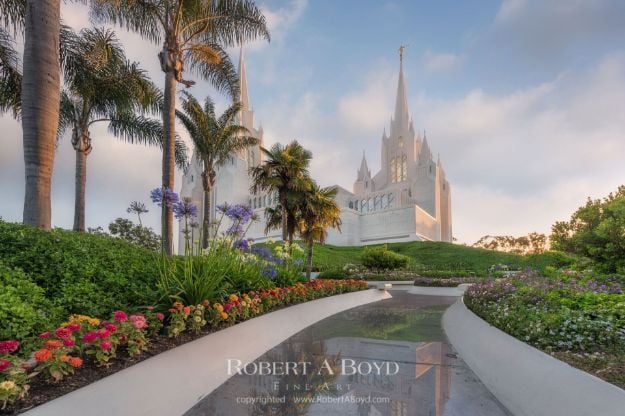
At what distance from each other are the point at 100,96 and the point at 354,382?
44.9 ft

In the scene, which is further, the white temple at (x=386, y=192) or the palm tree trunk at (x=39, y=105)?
the white temple at (x=386, y=192)

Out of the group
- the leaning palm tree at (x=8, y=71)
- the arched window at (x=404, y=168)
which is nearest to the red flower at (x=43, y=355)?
the leaning palm tree at (x=8, y=71)

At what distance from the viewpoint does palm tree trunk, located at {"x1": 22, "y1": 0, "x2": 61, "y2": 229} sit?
6695 mm

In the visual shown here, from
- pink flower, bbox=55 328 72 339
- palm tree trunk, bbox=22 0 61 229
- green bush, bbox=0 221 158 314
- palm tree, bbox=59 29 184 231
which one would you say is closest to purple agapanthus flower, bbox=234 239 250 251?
green bush, bbox=0 221 158 314

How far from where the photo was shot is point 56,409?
2.46 meters

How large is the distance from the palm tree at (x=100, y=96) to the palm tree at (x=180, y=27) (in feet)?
3.91

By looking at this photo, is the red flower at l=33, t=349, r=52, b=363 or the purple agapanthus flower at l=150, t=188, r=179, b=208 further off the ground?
the purple agapanthus flower at l=150, t=188, r=179, b=208

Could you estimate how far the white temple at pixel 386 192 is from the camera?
5859cm

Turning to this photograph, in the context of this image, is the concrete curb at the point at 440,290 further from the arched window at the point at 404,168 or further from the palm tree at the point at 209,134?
the arched window at the point at 404,168

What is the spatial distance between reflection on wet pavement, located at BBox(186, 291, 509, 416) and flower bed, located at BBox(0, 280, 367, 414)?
2.28 feet

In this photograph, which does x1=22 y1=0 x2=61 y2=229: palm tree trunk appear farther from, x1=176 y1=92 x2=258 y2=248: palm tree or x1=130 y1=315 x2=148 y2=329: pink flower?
x1=176 y1=92 x2=258 y2=248: palm tree

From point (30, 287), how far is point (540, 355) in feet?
17.7

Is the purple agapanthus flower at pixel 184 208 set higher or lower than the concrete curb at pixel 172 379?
higher

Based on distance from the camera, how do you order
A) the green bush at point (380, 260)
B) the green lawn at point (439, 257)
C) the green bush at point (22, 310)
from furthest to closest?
the green lawn at point (439, 257), the green bush at point (380, 260), the green bush at point (22, 310)
